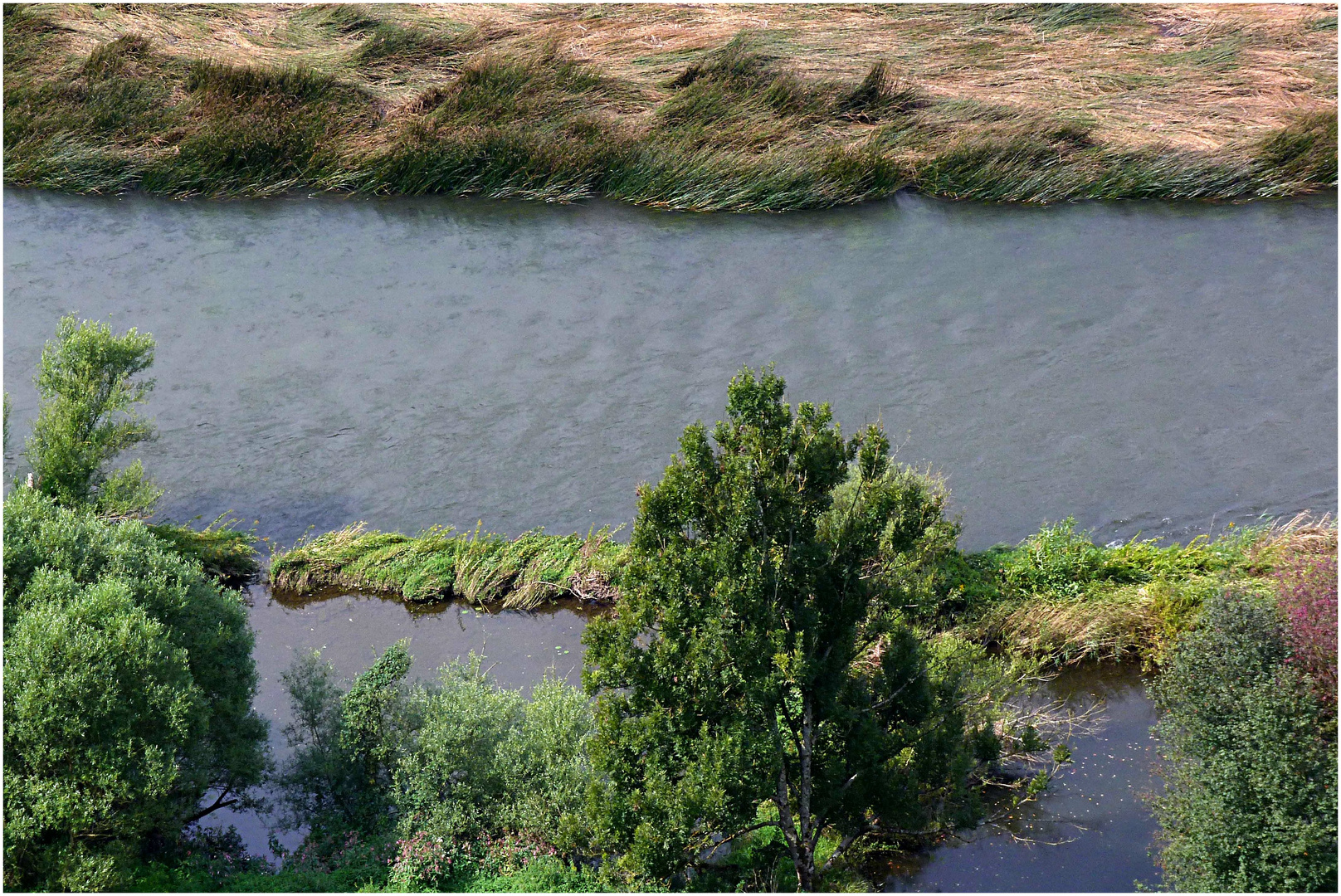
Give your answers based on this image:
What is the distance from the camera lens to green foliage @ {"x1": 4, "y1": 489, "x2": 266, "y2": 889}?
10203 mm

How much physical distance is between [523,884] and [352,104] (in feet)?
67.2

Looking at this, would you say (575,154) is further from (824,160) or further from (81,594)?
(81,594)

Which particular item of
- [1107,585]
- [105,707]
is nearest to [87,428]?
[105,707]

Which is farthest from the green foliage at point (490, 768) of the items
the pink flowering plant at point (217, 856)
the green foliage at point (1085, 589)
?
the green foliage at point (1085, 589)

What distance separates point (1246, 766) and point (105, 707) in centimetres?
965

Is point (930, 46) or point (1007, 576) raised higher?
point (930, 46)

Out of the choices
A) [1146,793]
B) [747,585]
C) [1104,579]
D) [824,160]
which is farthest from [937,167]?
[747,585]

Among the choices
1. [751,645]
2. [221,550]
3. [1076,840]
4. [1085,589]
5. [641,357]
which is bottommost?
[1076,840]

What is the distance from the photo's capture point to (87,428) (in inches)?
613

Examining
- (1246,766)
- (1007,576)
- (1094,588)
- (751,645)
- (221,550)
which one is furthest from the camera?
(221,550)

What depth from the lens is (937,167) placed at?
80.8 feet

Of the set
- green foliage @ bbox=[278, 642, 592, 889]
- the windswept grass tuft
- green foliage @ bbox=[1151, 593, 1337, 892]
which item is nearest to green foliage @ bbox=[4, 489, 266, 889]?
green foliage @ bbox=[278, 642, 592, 889]

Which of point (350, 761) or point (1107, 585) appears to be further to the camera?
point (1107, 585)

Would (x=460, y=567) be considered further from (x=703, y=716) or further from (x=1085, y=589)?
(x=1085, y=589)
